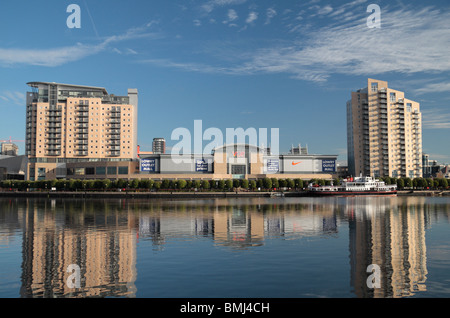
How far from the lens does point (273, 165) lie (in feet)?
636

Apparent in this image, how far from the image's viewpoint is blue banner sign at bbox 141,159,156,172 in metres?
188

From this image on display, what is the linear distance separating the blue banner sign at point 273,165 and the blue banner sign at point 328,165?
2496 cm

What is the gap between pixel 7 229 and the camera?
2057 inches

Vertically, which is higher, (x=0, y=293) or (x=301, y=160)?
(x=301, y=160)

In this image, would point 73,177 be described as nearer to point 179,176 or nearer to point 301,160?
point 179,176

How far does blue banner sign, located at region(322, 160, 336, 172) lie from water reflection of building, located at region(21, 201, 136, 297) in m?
161

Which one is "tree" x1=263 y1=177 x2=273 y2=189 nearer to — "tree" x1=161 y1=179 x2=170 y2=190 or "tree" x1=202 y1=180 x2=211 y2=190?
"tree" x1=202 y1=180 x2=211 y2=190

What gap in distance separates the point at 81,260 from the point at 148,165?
159 m

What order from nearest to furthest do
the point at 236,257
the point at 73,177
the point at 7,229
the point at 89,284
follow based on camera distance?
the point at 89,284 < the point at 236,257 < the point at 7,229 < the point at 73,177

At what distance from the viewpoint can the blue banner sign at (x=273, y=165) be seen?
193250 mm

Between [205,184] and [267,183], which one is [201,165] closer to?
[205,184]
